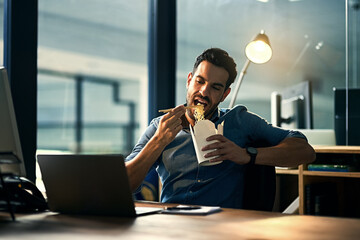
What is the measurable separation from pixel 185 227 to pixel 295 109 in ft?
8.04

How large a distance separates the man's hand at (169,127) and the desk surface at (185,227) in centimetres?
64

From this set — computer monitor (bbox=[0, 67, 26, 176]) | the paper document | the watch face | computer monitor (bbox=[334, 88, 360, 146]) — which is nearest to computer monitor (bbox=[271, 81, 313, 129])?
computer monitor (bbox=[334, 88, 360, 146])

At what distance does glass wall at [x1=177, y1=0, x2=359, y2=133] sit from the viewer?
395cm

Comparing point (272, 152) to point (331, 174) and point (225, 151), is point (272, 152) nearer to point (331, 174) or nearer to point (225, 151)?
point (225, 151)

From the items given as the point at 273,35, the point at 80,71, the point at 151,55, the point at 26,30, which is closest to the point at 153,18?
the point at 151,55

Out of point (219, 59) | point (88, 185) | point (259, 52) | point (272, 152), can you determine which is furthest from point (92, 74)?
point (88, 185)

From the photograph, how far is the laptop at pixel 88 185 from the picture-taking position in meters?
1.35

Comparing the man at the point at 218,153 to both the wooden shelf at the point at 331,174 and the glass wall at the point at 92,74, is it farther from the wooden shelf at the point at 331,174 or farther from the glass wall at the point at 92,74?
the glass wall at the point at 92,74

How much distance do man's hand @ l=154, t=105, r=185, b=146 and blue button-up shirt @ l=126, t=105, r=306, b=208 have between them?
0.16m

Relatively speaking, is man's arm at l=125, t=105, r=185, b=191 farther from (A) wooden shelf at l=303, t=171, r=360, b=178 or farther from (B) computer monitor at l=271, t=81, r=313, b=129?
(B) computer monitor at l=271, t=81, r=313, b=129

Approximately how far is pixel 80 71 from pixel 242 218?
2.74 m

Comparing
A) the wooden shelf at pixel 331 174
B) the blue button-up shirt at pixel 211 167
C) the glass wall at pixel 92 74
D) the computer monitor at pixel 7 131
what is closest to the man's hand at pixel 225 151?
the blue button-up shirt at pixel 211 167

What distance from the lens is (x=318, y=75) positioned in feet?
13.0

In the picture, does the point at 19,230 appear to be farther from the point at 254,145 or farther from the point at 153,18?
the point at 153,18
